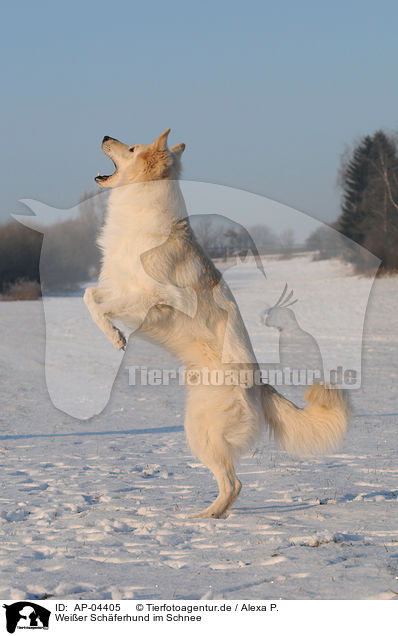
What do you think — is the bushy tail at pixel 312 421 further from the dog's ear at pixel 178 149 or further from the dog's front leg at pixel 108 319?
the dog's ear at pixel 178 149

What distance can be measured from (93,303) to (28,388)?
24.2 ft

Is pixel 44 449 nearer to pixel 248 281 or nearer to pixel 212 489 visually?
pixel 212 489

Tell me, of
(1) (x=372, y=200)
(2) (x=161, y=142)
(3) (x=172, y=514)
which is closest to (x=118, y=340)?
(3) (x=172, y=514)

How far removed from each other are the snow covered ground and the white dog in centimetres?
55

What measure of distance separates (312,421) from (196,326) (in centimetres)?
113

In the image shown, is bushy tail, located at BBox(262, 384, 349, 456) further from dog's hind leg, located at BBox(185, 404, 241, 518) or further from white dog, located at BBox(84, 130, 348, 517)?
dog's hind leg, located at BBox(185, 404, 241, 518)

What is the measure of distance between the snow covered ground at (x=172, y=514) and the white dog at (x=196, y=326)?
1.81ft

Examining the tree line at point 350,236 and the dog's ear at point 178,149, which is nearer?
the dog's ear at point 178,149

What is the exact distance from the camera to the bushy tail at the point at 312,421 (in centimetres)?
448

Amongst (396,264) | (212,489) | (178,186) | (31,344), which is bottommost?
(212,489)

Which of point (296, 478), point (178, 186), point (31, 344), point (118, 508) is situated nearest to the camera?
point (118, 508)

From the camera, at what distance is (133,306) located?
4.64 metres
